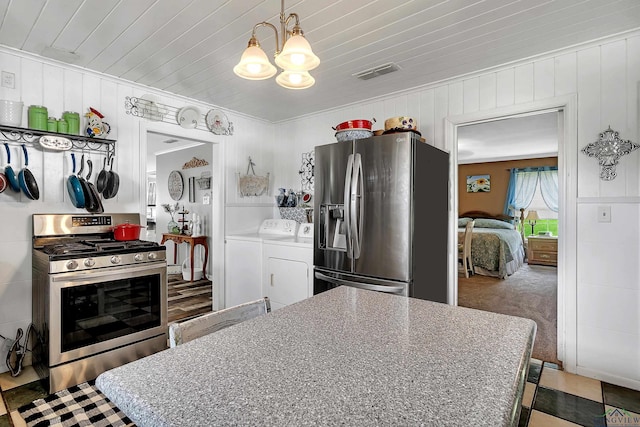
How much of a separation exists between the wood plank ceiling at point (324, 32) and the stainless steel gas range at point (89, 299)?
48.2 inches

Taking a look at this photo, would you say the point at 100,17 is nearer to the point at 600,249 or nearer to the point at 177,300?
the point at 177,300

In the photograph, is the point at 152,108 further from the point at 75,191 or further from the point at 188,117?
the point at 75,191

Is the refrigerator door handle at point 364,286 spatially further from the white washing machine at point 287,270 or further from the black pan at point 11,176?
the black pan at point 11,176

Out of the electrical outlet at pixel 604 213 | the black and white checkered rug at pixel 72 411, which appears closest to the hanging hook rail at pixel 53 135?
the black and white checkered rug at pixel 72 411

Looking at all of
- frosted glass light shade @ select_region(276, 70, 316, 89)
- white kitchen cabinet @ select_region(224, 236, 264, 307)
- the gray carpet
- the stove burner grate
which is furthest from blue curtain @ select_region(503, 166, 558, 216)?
the stove burner grate

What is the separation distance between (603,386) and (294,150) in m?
3.40

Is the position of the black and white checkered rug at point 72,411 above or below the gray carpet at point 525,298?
below

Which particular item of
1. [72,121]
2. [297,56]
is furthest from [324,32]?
[72,121]

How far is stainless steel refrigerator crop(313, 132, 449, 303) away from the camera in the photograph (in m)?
2.22

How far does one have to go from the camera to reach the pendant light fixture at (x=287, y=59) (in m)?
1.20

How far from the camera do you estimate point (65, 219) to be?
8.11 feet

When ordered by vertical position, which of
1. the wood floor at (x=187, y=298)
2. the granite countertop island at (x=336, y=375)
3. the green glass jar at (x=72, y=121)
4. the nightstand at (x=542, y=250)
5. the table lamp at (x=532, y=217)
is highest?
the green glass jar at (x=72, y=121)

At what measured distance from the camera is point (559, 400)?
1998 millimetres

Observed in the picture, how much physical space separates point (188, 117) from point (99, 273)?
5.77 feet
